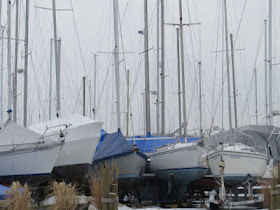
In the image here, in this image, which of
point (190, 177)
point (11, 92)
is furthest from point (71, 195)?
point (11, 92)

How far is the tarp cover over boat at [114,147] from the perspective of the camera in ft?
61.2

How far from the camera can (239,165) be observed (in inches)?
709

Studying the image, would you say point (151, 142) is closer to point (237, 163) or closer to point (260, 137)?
point (260, 137)

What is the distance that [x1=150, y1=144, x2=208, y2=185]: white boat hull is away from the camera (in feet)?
61.6

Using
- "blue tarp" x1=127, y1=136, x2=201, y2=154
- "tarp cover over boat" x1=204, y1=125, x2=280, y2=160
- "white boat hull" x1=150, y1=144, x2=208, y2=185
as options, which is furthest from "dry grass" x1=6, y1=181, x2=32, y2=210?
"tarp cover over boat" x1=204, y1=125, x2=280, y2=160

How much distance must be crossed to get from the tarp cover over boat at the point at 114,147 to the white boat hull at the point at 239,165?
3.86m

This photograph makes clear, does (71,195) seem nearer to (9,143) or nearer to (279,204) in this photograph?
(279,204)

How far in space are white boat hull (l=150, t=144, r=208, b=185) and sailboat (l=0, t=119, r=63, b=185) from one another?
5.54m

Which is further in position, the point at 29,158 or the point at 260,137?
the point at 260,137

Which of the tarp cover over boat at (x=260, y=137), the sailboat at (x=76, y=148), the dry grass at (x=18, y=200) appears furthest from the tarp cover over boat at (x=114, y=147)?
the dry grass at (x=18, y=200)

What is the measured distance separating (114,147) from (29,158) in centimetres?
446

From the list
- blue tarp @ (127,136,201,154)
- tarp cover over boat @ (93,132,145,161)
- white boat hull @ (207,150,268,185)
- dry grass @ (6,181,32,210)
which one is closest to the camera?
dry grass @ (6,181,32,210)

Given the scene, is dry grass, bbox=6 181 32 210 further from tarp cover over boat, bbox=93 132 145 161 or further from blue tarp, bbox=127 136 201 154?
blue tarp, bbox=127 136 201 154

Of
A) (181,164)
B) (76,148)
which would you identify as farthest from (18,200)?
(181,164)
